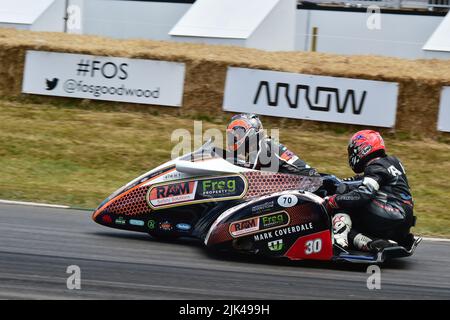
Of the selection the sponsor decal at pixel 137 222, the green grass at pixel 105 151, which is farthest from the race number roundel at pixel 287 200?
the green grass at pixel 105 151

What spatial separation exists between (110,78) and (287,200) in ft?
28.8

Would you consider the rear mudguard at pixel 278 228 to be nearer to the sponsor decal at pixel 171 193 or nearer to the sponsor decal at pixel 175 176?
the sponsor decal at pixel 171 193

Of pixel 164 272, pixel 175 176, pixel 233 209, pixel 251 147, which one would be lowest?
pixel 164 272

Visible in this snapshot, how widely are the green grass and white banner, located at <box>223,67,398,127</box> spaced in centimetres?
33

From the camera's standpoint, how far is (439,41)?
1909 centimetres

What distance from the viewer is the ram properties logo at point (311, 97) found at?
47.8 feet

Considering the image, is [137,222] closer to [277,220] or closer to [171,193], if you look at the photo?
[171,193]

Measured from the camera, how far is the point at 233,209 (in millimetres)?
7930

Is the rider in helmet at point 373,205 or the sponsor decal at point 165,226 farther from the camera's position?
the sponsor decal at point 165,226

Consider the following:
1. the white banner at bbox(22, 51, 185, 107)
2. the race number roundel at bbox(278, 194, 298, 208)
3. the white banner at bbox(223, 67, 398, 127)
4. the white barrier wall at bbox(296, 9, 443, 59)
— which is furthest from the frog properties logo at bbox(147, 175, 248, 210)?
the white barrier wall at bbox(296, 9, 443, 59)

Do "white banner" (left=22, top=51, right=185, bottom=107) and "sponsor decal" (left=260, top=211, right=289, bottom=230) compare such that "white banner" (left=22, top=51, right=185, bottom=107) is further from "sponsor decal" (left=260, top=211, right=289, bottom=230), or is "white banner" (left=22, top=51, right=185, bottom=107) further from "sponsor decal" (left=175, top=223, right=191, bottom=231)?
"sponsor decal" (left=260, top=211, right=289, bottom=230)

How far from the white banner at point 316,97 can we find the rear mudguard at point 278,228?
273 inches

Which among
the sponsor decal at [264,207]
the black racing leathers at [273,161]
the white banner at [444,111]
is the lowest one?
the sponsor decal at [264,207]

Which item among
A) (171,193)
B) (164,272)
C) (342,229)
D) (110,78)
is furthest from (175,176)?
(110,78)
